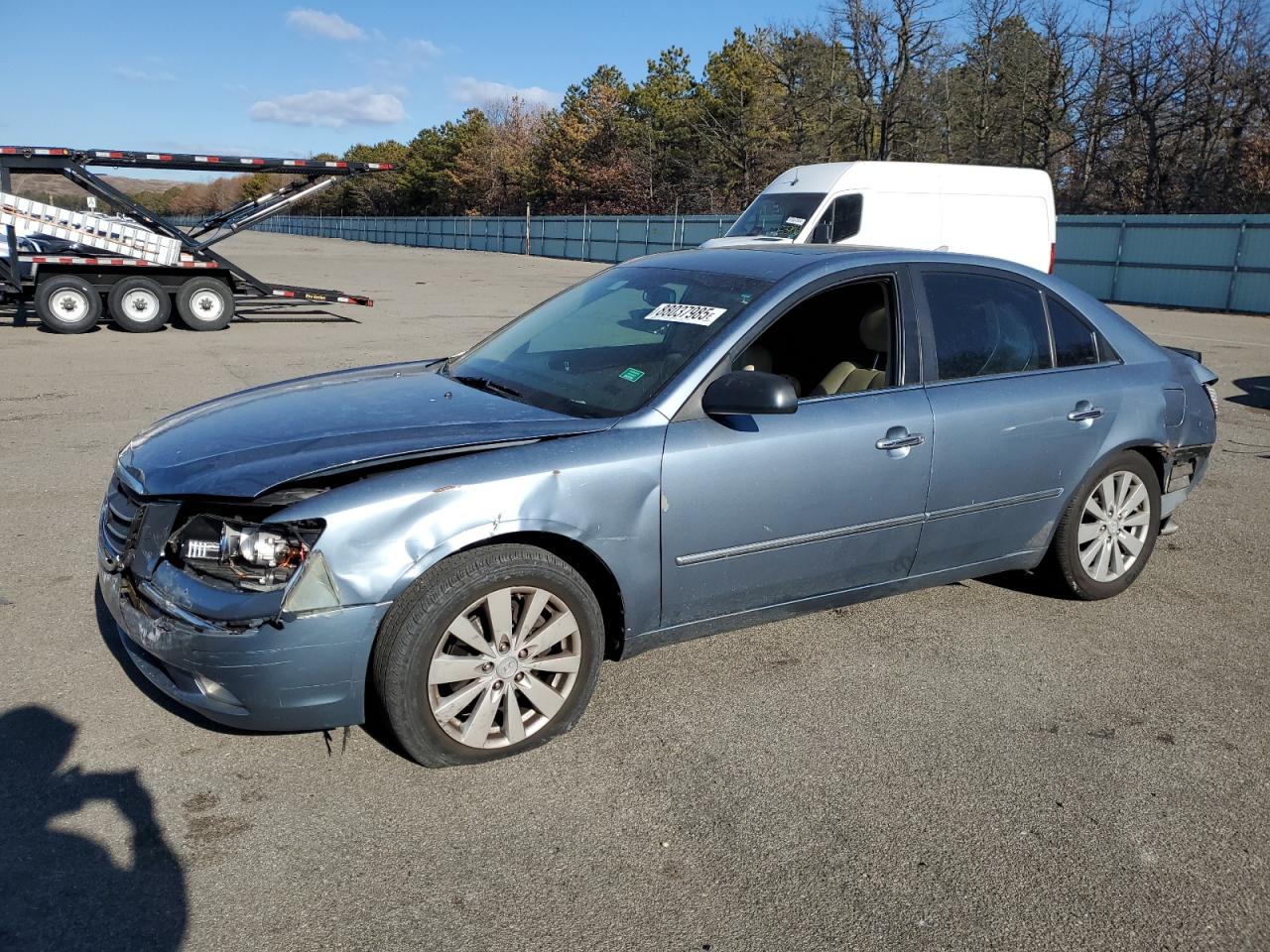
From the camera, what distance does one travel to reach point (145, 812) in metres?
2.90

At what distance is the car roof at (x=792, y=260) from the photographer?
13.2ft

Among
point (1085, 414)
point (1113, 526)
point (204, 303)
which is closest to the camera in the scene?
point (1085, 414)

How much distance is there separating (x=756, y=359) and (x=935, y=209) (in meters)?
11.3

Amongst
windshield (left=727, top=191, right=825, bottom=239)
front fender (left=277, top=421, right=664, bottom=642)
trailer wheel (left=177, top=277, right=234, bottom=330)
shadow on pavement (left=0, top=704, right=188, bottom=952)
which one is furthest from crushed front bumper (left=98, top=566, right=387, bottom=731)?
trailer wheel (left=177, top=277, right=234, bottom=330)

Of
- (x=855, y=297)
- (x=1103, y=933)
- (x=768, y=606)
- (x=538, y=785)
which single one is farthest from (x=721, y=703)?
(x=855, y=297)

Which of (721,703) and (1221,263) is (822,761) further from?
(1221,263)

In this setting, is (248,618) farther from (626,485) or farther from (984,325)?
(984,325)

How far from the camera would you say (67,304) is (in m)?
13.9

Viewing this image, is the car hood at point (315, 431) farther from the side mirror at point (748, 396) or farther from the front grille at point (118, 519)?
the side mirror at point (748, 396)

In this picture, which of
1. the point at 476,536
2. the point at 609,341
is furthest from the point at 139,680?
the point at 609,341

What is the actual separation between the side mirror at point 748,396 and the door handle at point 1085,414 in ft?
5.50

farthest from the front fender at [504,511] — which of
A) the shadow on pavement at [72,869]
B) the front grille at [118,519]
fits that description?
the shadow on pavement at [72,869]

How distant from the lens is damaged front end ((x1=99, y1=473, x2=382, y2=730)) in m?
2.85

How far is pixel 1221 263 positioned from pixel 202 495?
2550cm
